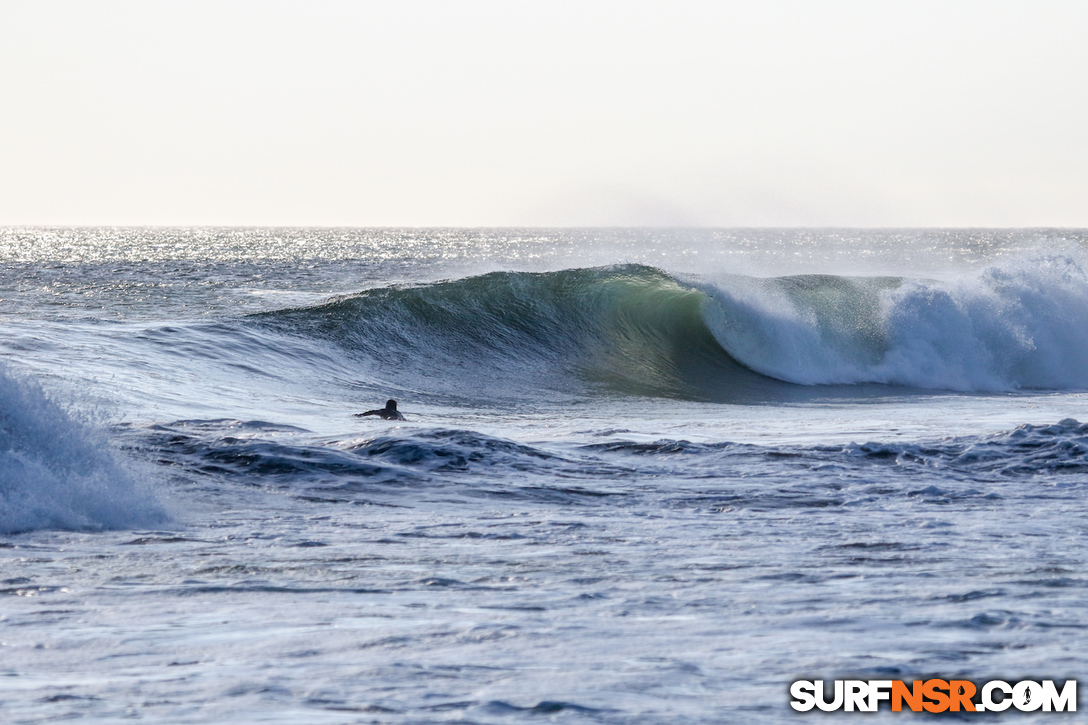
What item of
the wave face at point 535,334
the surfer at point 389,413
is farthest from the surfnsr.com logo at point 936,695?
the wave face at point 535,334

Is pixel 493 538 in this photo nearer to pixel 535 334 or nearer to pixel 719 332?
pixel 535 334

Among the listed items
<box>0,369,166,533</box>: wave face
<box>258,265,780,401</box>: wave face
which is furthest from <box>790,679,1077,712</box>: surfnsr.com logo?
<box>258,265,780,401</box>: wave face

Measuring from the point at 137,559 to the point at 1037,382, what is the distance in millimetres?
14840

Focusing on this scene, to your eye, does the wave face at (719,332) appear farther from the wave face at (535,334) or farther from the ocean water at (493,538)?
the ocean water at (493,538)

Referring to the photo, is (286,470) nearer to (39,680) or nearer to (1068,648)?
(39,680)

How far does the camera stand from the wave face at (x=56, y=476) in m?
6.24

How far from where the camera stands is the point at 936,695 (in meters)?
3.60

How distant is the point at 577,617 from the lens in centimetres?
447

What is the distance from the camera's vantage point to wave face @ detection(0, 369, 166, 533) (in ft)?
20.5

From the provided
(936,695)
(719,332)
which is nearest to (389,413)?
(936,695)

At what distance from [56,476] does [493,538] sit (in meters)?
2.87

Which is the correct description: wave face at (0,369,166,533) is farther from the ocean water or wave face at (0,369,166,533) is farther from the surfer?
the surfer

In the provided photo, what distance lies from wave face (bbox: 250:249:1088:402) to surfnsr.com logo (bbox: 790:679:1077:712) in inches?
429

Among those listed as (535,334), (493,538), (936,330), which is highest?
(936,330)
